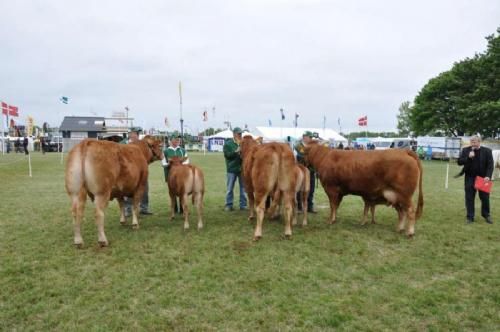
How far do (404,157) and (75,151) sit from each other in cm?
557

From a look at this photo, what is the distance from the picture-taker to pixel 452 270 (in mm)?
4898

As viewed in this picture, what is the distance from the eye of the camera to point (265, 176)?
5.98 m

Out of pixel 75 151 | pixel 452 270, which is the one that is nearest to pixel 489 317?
pixel 452 270

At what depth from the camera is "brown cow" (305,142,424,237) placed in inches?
253

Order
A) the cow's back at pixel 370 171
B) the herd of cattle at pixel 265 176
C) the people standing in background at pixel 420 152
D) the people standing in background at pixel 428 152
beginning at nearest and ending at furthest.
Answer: the herd of cattle at pixel 265 176, the cow's back at pixel 370 171, the people standing in background at pixel 420 152, the people standing in background at pixel 428 152

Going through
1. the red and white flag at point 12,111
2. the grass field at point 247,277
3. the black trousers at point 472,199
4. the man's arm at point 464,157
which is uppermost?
the red and white flag at point 12,111

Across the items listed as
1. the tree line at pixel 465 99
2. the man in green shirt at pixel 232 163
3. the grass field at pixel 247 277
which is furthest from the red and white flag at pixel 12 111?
the tree line at pixel 465 99

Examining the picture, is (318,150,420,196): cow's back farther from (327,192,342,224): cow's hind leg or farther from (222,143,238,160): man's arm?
(222,143,238,160): man's arm

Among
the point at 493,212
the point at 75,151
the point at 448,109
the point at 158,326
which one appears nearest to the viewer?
the point at 158,326

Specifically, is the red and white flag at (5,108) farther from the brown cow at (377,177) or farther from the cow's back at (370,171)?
the cow's back at (370,171)

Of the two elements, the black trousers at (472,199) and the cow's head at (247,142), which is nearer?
the black trousers at (472,199)

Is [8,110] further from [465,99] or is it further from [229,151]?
[465,99]

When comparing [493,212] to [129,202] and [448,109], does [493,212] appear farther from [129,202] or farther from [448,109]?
[448,109]

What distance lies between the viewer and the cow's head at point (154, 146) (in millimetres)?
7715
